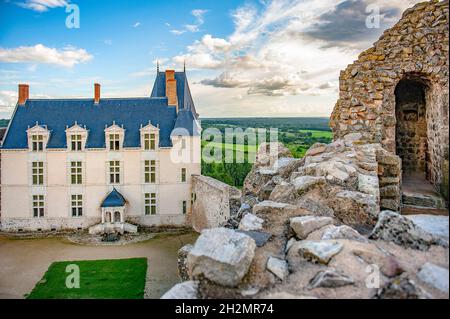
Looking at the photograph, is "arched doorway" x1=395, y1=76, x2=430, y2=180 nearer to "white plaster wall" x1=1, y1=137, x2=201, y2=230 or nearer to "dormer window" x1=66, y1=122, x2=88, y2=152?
"white plaster wall" x1=1, y1=137, x2=201, y2=230

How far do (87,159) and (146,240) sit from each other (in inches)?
287

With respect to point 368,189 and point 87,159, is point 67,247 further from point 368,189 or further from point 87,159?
point 368,189

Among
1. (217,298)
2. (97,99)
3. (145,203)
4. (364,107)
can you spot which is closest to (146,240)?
(145,203)

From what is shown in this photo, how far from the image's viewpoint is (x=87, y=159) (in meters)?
25.6

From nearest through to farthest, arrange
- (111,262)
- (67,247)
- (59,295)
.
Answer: (59,295) → (111,262) → (67,247)

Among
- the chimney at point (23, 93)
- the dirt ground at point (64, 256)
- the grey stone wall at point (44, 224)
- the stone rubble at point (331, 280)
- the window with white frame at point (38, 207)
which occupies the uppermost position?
the chimney at point (23, 93)

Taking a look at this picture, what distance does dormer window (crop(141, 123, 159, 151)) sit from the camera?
2530 centimetres

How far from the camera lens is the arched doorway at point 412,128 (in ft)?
27.0

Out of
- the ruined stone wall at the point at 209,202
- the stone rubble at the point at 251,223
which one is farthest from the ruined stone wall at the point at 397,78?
the ruined stone wall at the point at 209,202

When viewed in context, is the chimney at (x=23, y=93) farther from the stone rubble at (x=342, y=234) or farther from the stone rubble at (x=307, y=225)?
the stone rubble at (x=342, y=234)

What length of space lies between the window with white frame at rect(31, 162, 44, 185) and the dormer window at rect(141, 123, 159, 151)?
23.2 feet

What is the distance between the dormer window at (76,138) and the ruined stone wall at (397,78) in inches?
833

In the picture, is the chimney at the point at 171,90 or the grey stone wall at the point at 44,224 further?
the chimney at the point at 171,90

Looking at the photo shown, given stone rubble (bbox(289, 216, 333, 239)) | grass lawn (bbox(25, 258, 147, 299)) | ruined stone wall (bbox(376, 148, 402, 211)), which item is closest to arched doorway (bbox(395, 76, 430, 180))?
ruined stone wall (bbox(376, 148, 402, 211))
